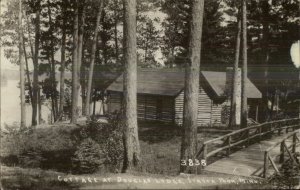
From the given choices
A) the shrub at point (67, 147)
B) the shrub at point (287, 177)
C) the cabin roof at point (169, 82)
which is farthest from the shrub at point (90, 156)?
the cabin roof at point (169, 82)

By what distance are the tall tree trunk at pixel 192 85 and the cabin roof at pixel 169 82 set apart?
63.6 feet

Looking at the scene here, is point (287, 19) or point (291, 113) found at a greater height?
point (287, 19)

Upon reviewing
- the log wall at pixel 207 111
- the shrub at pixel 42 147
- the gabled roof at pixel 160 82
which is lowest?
the shrub at pixel 42 147

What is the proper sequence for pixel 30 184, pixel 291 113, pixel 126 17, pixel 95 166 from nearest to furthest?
pixel 30 184
pixel 126 17
pixel 95 166
pixel 291 113

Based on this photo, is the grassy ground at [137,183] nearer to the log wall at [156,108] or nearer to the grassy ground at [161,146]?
the grassy ground at [161,146]

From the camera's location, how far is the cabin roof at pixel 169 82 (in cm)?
3372

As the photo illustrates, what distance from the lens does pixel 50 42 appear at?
4519 centimetres

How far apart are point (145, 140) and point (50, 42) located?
77.6ft

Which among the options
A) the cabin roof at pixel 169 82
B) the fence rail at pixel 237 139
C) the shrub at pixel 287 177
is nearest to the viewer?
the shrub at pixel 287 177

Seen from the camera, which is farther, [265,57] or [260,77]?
[260,77]

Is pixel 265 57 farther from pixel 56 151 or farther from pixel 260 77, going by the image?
pixel 56 151

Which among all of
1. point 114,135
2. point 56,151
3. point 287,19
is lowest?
point 56,151

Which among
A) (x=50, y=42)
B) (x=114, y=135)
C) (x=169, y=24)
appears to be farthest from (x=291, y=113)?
(x=50, y=42)

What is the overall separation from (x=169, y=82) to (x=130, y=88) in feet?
70.9
